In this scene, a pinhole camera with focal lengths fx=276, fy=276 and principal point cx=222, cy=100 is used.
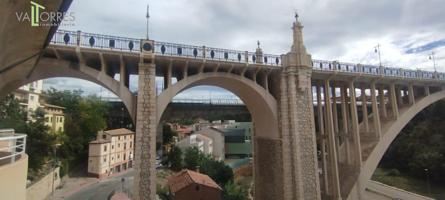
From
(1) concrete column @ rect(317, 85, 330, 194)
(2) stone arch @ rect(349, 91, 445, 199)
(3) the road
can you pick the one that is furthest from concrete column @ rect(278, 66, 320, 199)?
(3) the road

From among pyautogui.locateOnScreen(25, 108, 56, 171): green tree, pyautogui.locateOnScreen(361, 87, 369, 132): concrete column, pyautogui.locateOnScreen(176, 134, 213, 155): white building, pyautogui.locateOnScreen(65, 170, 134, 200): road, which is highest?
pyautogui.locateOnScreen(361, 87, 369, 132): concrete column

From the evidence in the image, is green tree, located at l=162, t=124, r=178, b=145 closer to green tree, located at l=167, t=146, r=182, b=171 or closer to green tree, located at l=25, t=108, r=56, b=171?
green tree, located at l=167, t=146, r=182, b=171

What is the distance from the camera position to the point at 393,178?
143ft

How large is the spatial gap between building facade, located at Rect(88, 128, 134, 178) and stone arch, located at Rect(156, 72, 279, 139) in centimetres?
2606

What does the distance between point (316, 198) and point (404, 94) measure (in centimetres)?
1962

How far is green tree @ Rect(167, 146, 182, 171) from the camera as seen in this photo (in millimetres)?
44219

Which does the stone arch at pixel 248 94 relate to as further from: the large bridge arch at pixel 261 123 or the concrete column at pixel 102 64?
the concrete column at pixel 102 64

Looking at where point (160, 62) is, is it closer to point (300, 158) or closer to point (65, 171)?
point (300, 158)

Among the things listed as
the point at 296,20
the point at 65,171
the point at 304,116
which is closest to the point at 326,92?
the point at 304,116

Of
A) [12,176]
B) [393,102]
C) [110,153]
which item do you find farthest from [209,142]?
[12,176]

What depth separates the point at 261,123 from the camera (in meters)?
20.6

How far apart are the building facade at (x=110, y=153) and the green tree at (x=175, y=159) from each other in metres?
7.57

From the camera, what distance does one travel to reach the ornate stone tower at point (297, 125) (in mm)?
17188

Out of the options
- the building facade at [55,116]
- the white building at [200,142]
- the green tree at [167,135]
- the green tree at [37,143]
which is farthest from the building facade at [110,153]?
the green tree at [37,143]
